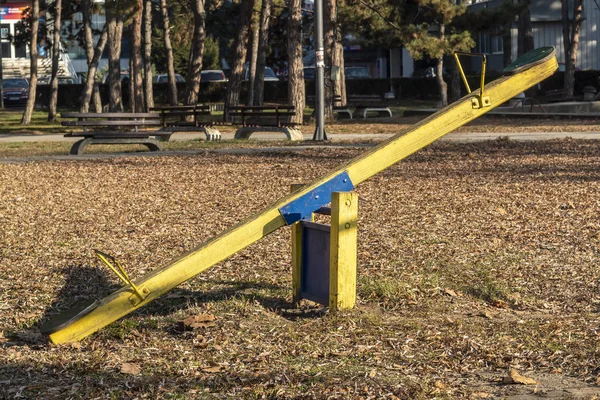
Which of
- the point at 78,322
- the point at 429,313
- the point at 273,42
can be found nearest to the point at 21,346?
the point at 78,322

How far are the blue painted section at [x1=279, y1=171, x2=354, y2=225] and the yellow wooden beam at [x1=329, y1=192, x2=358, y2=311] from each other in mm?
91

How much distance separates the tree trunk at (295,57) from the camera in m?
24.6

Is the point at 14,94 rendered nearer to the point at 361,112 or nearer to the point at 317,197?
the point at 361,112

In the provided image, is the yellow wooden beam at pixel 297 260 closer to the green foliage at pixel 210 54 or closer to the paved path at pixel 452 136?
the paved path at pixel 452 136

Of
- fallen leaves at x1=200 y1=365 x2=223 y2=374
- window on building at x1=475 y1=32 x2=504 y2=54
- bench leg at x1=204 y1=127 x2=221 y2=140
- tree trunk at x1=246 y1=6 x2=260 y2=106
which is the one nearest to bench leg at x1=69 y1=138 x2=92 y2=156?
bench leg at x1=204 y1=127 x2=221 y2=140

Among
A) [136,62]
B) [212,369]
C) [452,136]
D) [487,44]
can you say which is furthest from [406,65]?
[212,369]

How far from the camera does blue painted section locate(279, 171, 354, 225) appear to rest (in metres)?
5.56

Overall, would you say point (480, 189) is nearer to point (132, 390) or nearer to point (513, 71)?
point (513, 71)

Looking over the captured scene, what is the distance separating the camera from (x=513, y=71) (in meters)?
5.89

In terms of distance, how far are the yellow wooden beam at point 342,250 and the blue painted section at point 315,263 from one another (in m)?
0.14

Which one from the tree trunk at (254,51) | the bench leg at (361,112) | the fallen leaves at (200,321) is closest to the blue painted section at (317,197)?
the fallen leaves at (200,321)

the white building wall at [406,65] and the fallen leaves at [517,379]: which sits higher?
the white building wall at [406,65]

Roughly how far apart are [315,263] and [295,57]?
19.4 m

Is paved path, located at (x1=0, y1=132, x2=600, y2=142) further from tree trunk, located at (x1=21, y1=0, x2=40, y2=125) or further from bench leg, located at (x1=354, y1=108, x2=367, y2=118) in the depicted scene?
bench leg, located at (x1=354, y1=108, x2=367, y2=118)
